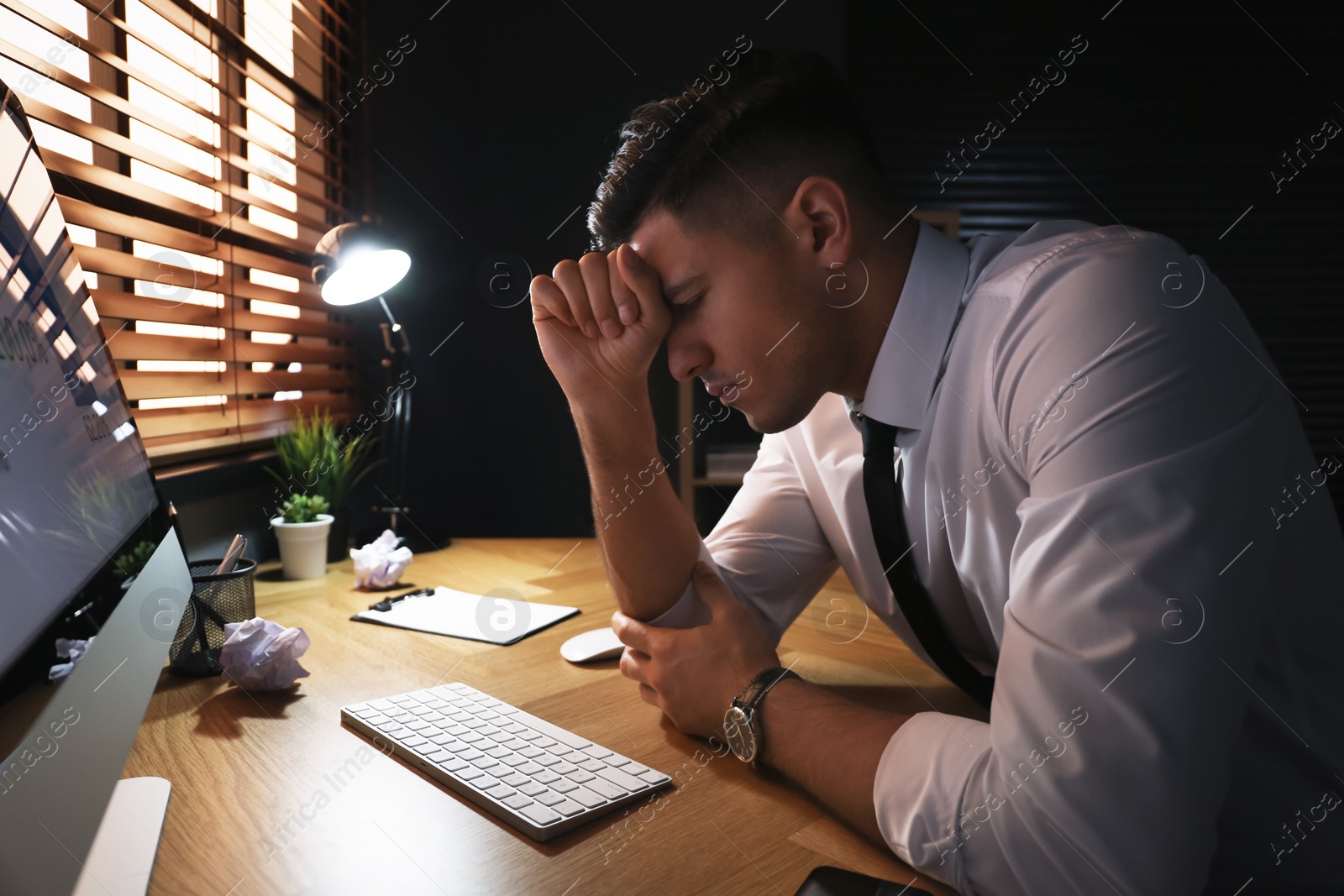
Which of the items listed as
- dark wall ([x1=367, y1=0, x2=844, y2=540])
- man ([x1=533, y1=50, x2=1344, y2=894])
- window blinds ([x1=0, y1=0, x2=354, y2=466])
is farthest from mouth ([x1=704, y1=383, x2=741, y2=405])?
dark wall ([x1=367, y1=0, x2=844, y2=540])

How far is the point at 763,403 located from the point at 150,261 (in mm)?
1088

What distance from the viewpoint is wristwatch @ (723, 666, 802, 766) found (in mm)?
787

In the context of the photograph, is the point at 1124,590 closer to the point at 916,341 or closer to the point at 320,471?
the point at 916,341

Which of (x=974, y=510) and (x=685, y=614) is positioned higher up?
(x=974, y=510)

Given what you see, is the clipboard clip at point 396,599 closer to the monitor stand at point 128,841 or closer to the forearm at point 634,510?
the forearm at point 634,510

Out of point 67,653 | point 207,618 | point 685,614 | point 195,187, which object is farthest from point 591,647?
point 195,187

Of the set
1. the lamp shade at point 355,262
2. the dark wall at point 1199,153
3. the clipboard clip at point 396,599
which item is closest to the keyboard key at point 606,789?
the clipboard clip at point 396,599

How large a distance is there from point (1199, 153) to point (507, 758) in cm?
372

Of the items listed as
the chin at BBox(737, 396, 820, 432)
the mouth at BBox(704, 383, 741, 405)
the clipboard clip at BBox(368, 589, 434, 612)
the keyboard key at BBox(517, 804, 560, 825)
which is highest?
the mouth at BBox(704, 383, 741, 405)

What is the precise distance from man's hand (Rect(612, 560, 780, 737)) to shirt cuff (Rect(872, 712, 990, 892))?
194mm

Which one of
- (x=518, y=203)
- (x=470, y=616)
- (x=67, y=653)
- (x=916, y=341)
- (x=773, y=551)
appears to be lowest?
(x=470, y=616)

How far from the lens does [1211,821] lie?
0.61 metres

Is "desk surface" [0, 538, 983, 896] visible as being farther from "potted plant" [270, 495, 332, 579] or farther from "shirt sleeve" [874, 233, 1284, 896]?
"potted plant" [270, 495, 332, 579]

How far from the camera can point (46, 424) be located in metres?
0.54
